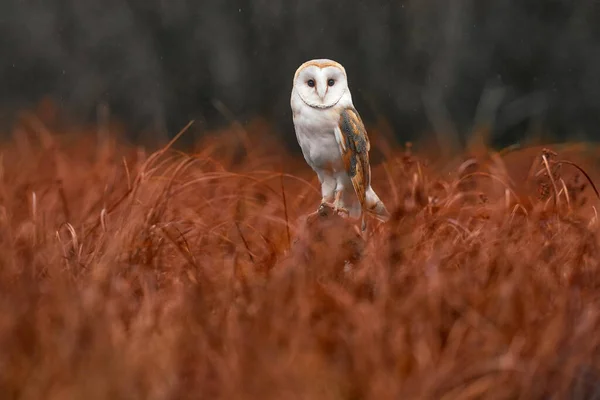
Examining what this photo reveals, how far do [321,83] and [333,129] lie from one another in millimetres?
114

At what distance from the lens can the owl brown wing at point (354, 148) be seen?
7.07 ft

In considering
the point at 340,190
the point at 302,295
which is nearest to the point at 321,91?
the point at 340,190

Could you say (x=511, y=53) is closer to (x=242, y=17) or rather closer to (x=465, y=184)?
(x=242, y=17)

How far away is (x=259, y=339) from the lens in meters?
1.63

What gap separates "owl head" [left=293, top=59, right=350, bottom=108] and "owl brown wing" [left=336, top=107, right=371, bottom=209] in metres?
0.05

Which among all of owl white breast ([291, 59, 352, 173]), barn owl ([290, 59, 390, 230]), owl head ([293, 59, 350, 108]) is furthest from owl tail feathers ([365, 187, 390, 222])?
owl head ([293, 59, 350, 108])

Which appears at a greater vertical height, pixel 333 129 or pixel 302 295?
pixel 333 129

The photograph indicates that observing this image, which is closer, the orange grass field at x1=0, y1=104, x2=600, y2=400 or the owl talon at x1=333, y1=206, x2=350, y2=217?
the orange grass field at x1=0, y1=104, x2=600, y2=400

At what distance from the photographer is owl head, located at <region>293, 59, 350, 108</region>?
211 cm

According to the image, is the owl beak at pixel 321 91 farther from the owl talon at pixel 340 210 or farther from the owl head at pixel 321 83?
the owl talon at pixel 340 210

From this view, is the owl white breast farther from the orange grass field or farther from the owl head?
the orange grass field

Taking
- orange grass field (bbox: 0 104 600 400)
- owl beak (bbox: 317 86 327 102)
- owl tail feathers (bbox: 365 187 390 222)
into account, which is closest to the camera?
orange grass field (bbox: 0 104 600 400)

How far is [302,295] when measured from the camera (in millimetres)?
1792

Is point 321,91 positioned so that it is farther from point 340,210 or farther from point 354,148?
point 340,210
